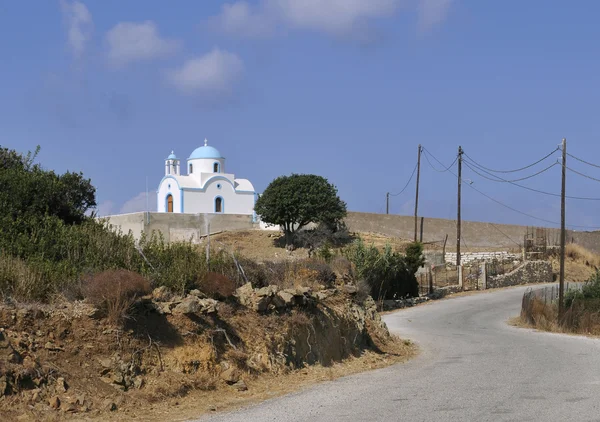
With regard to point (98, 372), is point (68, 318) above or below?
above

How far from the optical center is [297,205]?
57.8m

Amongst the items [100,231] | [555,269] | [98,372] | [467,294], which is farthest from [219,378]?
[555,269]

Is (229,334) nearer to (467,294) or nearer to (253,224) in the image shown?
(467,294)

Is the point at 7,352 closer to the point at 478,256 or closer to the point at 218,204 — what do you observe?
the point at 478,256

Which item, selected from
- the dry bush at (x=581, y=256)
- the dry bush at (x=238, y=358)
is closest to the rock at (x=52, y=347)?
the dry bush at (x=238, y=358)

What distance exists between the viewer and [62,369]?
9484mm

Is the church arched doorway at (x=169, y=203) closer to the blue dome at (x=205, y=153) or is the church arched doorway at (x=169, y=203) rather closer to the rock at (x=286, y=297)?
the blue dome at (x=205, y=153)

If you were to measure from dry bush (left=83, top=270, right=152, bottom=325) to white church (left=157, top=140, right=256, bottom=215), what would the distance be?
60.3m

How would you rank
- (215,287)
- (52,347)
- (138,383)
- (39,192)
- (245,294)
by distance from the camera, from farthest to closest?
(39,192) < (245,294) < (215,287) < (138,383) < (52,347)

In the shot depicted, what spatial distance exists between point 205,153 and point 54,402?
67.9 m

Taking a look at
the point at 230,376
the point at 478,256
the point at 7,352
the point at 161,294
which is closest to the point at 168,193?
the point at 478,256

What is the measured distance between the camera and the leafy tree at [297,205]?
5769 cm

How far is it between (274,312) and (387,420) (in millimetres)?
4520

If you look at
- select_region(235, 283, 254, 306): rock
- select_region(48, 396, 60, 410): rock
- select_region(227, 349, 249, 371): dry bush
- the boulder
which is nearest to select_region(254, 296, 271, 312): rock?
select_region(235, 283, 254, 306): rock
